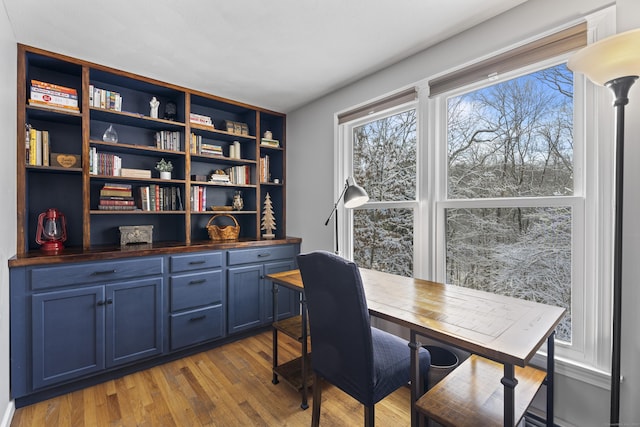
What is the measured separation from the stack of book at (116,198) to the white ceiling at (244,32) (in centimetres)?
97

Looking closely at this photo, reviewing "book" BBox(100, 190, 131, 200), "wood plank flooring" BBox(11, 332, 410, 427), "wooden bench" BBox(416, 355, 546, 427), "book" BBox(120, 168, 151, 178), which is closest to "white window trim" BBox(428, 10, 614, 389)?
"wooden bench" BBox(416, 355, 546, 427)

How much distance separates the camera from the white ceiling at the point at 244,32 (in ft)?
5.49

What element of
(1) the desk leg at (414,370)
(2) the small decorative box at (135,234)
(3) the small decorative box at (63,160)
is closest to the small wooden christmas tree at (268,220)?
(2) the small decorative box at (135,234)

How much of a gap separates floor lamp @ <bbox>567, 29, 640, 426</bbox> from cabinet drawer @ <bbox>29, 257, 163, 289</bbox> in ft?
8.71

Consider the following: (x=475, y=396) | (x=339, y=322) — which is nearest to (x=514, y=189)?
(x=475, y=396)

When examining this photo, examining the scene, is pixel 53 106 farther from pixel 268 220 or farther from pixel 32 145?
pixel 268 220

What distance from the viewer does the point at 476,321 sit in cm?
121

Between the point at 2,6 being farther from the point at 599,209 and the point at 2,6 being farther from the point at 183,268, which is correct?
the point at 599,209

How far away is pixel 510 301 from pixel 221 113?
312 centimetres

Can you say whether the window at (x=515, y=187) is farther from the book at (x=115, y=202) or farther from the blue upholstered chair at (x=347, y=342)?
the book at (x=115, y=202)

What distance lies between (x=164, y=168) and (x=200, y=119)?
58 cm

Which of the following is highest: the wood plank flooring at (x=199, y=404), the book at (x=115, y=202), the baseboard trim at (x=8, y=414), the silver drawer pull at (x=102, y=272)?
the book at (x=115, y=202)

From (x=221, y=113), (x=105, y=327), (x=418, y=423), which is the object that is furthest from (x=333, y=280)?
(x=221, y=113)

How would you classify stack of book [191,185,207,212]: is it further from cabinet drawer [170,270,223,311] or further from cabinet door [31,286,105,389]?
cabinet door [31,286,105,389]
